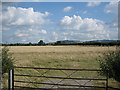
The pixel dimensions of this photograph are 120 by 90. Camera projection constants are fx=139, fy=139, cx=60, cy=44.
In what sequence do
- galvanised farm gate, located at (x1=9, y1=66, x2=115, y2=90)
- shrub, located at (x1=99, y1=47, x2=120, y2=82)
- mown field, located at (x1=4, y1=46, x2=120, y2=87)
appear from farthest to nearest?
mown field, located at (x1=4, y1=46, x2=120, y2=87) → galvanised farm gate, located at (x1=9, y1=66, x2=115, y2=90) → shrub, located at (x1=99, y1=47, x2=120, y2=82)

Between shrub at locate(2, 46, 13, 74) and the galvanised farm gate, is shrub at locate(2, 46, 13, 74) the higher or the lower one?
the higher one

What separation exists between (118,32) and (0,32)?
2.29 metres

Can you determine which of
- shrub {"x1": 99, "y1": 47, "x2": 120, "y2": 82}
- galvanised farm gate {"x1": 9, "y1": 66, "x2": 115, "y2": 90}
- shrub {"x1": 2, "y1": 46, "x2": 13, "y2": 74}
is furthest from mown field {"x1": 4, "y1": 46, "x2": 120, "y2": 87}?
shrub {"x1": 2, "y1": 46, "x2": 13, "y2": 74}

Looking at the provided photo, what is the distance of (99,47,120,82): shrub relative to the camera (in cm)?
212

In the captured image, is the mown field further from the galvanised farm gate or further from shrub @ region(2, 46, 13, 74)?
shrub @ region(2, 46, 13, 74)

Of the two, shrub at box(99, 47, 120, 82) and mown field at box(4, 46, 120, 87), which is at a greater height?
shrub at box(99, 47, 120, 82)

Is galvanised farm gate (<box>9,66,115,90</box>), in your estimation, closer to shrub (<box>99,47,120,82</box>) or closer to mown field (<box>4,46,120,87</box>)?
shrub (<box>99,47,120,82</box>)

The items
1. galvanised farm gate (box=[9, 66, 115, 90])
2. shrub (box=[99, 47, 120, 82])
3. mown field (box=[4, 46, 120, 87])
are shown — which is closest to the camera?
shrub (box=[99, 47, 120, 82])

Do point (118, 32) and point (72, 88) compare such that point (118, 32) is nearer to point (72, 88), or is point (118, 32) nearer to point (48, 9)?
point (72, 88)

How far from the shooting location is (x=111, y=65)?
2.15 metres

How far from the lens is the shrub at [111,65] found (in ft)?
6.96

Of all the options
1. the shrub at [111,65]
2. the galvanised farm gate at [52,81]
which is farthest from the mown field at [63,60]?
the galvanised farm gate at [52,81]

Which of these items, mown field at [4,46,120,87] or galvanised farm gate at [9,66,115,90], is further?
mown field at [4,46,120,87]

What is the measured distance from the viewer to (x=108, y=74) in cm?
218
